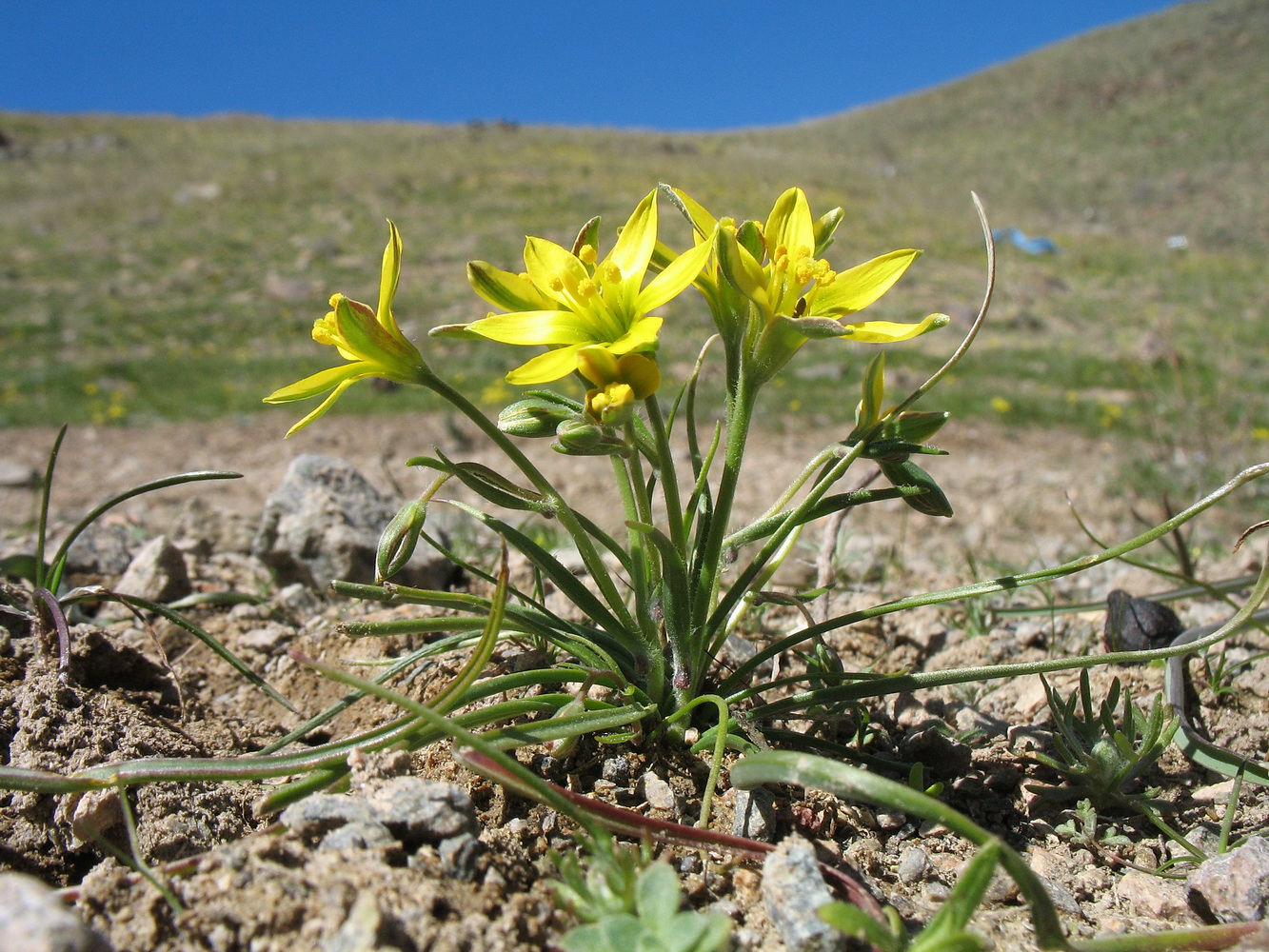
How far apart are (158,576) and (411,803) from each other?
168 cm

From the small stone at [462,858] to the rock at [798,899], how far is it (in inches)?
16.2

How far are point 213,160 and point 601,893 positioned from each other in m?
43.4

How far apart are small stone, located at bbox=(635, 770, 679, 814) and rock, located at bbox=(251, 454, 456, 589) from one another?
4.67 feet

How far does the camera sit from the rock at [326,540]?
274 cm

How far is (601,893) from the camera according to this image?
1084 mm

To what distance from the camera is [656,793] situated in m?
1.49

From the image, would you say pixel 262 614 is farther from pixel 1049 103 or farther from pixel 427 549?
pixel 1049 103

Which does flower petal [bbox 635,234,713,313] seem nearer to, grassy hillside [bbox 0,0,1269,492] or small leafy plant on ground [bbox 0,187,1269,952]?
small leafy plant on ground [bbox 0,187,1269,952]

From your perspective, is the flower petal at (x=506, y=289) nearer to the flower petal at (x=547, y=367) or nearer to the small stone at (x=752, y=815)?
the flower petal at (x=547, y=367)

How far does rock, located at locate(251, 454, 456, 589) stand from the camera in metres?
2.74

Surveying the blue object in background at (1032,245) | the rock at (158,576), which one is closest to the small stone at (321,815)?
the rock at (158,576)

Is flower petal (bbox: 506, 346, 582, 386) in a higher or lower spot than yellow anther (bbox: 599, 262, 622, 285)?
lower

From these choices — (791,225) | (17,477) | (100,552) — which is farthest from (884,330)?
(17,477)

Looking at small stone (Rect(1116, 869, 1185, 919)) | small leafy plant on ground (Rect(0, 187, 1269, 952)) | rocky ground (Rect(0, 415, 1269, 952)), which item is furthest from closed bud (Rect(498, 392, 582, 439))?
small stone (Rect(1116, 869, 1185, 919))
